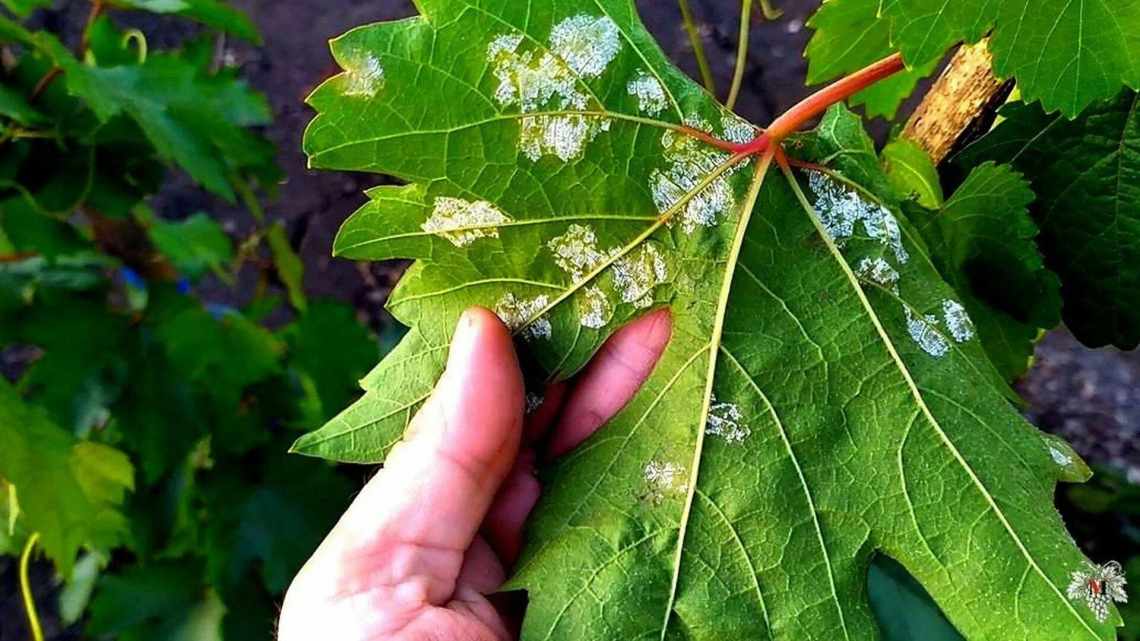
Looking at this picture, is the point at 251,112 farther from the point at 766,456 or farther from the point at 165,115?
the point at 766,456

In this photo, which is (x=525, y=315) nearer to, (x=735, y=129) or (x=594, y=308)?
(x=594, y=308)

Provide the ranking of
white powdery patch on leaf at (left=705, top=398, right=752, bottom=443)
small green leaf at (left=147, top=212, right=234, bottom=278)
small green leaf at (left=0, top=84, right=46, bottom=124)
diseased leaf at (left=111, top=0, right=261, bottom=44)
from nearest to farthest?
1. white powdery patch on leaf at (left=705, top=398, right=752, bottom=443)
2. small green leaf at (left=0, top=84, right=46, bottom=124)
3. diseased leaf at (left=111, top=0, right=261, bottom=44)
4. small green leaf at (left=147, top=212, right=234, bottom=278)

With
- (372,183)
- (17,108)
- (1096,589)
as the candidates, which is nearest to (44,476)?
(17,108)

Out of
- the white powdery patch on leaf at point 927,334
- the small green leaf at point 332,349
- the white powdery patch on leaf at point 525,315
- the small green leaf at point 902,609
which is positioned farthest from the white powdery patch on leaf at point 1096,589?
the small green leaf at point 332,349

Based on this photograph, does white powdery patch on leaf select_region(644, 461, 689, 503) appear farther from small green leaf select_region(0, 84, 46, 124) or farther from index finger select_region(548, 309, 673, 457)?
small green leaf select_region(0, 84, 46, 124)

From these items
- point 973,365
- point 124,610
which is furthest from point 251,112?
point 973,365

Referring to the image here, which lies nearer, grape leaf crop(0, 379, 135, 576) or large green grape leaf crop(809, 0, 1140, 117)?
large green grape leaf crop(809, 0, 1140, 117)

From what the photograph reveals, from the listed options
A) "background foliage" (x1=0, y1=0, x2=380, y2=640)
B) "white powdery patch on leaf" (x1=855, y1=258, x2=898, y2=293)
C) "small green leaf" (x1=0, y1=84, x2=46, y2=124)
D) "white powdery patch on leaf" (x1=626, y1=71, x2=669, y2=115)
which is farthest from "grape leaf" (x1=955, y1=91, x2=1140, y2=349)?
"small green leaf" (x1=0, y1=84, x2=46, y2=124)
